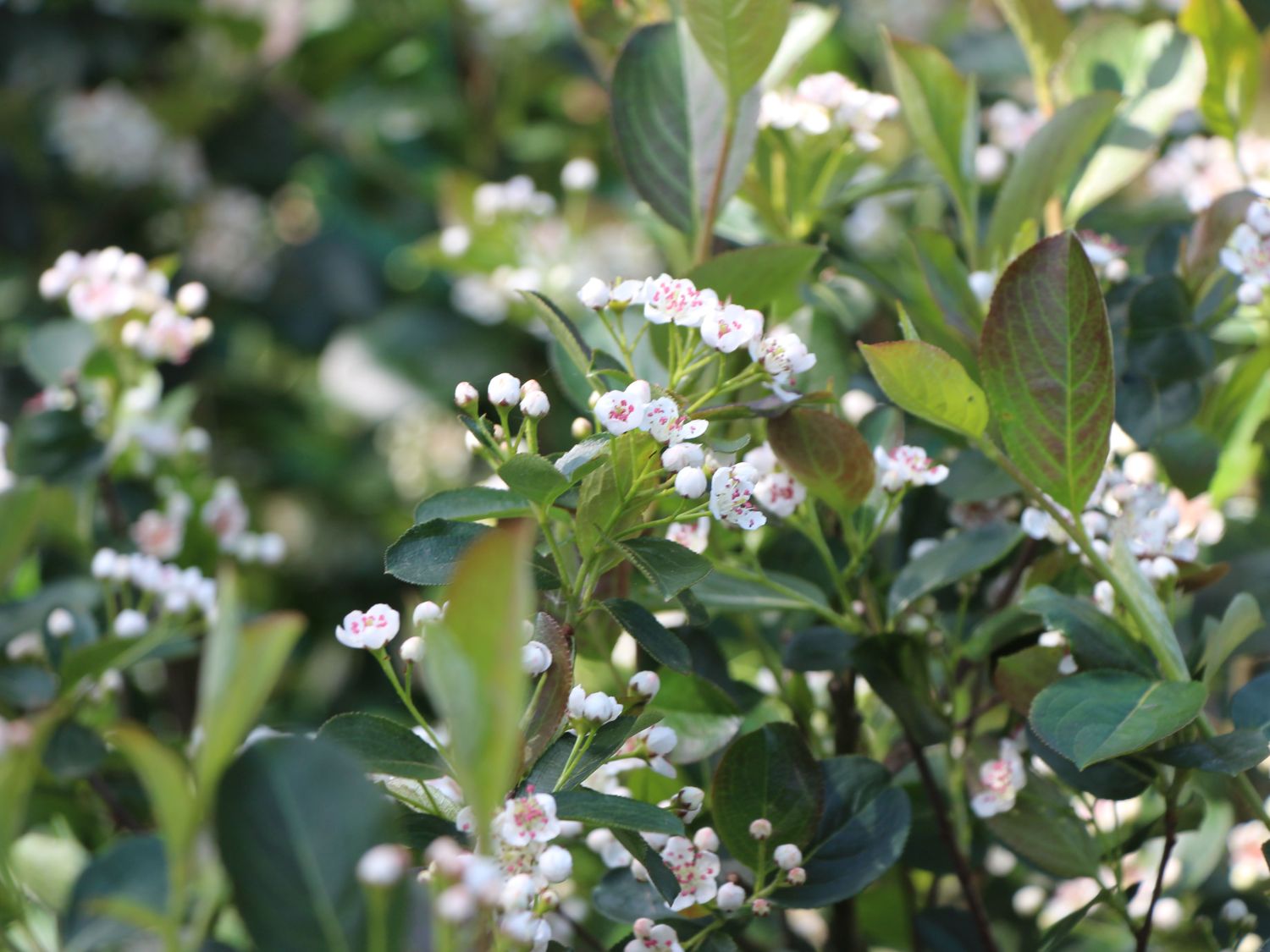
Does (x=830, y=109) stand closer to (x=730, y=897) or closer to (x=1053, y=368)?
(x=1053, y=368)

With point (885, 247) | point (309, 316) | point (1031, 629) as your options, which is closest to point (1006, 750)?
point (1031, 629)

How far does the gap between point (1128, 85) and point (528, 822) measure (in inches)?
26.9

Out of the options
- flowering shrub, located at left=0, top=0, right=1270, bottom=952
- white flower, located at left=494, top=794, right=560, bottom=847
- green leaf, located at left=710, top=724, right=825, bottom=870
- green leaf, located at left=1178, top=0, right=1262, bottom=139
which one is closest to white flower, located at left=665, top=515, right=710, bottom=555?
flowering shrub, located at left=0, top=0, right=1270, bottom=952

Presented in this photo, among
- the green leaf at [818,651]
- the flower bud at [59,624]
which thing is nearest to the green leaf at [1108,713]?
the green leaf at [818,651]

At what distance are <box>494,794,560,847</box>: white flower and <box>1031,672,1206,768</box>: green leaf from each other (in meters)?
0.20

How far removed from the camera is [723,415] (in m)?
0.57

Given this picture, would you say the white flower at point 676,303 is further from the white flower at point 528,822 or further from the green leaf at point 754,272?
the white flower at point 528,822

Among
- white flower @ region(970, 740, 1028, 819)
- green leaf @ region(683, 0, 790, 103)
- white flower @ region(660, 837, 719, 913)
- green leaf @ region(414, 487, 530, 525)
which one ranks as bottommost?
white flower @ region(970, 740, 1028, 819)

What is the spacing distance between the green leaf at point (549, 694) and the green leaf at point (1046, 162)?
0.39m

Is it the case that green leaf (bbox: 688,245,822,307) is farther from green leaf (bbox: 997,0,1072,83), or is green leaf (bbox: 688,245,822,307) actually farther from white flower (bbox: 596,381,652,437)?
green leaf (bbox: 997,0,1072,83)

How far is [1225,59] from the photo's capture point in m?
0.83

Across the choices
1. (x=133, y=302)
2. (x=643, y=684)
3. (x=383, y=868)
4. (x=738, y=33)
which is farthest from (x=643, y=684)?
(x=133, y=302)

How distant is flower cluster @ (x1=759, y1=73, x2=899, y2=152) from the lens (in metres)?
0.76

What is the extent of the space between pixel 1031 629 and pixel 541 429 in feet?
2.76
